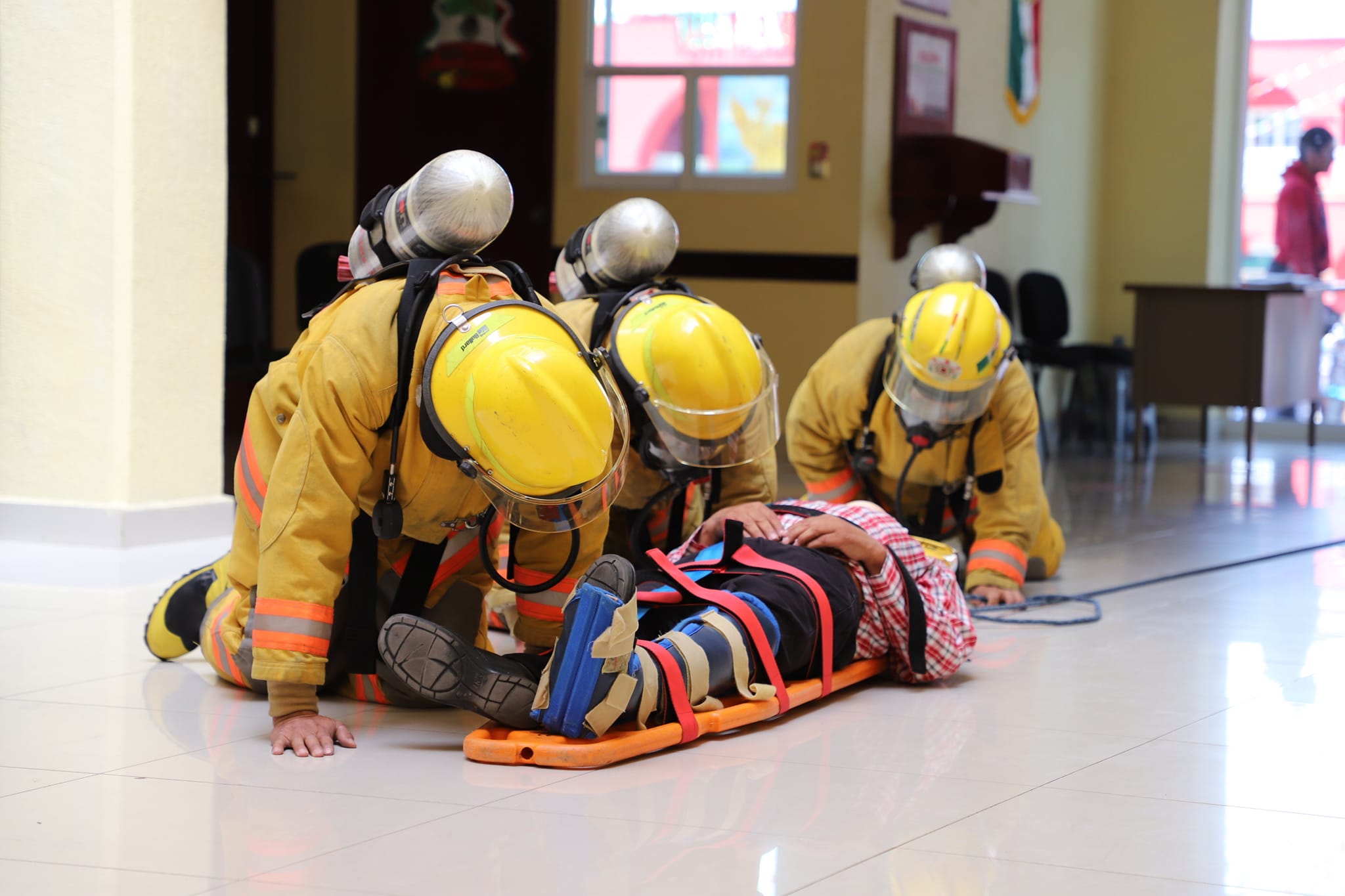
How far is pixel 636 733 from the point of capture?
2.29 m

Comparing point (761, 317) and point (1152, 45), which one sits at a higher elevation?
point (1152, 45)

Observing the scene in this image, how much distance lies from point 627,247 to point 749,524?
2.39 ft

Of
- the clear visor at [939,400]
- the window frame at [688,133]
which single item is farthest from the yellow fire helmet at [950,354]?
the window frame at [688,133]

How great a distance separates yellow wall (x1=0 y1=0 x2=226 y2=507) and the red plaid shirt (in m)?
1.98

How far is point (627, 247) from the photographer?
324 centimetres

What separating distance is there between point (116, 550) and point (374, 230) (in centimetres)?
199

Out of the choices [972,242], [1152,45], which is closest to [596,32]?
[972,242]

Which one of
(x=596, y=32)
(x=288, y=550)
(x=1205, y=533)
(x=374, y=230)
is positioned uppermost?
(x=596, y=32)

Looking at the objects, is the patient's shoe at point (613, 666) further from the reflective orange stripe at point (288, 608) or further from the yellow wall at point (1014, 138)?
the yellow wall at point (1014, 138)

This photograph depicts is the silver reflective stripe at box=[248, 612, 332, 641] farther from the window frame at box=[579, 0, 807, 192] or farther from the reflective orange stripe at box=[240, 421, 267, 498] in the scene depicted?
the window frame at box=[579, 0, 807, 192]

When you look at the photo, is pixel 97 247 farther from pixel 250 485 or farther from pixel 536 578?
pixel 536 578

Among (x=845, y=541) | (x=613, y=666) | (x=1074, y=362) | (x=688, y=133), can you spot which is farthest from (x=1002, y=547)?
(x=1074, y=362)

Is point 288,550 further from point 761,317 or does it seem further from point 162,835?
point 761,317

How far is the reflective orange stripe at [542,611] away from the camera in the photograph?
2.56 meters
